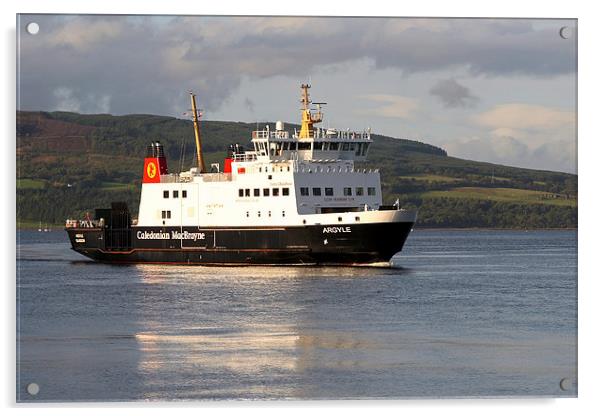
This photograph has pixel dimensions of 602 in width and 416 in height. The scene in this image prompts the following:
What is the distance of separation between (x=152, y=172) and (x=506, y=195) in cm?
6107

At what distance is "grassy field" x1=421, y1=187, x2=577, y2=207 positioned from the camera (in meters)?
98.9

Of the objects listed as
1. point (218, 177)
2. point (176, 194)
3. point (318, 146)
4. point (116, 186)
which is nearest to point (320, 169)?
point (318, 146)

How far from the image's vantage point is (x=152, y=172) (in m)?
55.4

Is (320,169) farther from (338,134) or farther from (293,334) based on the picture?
(293,334)

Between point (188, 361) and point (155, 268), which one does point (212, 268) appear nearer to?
point (155, 268)

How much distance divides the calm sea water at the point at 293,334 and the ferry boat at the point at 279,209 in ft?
4.53

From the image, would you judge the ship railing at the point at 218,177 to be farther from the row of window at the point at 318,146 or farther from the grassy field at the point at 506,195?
the grassy field at the point at 506,195

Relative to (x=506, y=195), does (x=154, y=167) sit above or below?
above

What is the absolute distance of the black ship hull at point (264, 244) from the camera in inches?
1900

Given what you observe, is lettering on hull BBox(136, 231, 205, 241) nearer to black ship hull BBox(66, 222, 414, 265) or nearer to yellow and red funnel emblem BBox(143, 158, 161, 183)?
black ship hull BBox(66, 222, 414, 265)

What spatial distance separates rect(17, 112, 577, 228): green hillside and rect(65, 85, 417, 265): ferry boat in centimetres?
3393

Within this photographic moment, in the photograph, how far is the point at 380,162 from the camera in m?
136

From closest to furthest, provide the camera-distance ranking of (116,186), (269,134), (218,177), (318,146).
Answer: (269,134)
(318,146)
(218,177)
(116,186)

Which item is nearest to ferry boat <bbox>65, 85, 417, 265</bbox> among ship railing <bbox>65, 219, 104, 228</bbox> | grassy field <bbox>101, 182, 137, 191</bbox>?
ship railing <bbox>65, 219, 104, 228</bbox>
